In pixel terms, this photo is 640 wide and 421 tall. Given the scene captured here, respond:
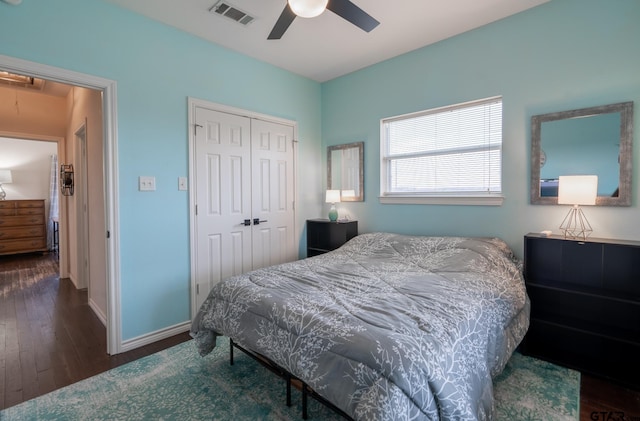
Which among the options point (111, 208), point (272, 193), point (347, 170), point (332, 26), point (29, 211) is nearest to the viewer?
point (111, 208)

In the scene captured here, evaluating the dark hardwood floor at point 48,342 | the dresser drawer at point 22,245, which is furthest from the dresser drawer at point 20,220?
the dark hardwood floor at point 48,342

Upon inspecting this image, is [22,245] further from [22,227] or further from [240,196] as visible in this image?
[240,196]

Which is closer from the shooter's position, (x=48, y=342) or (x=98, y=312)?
(x=48, y=342)

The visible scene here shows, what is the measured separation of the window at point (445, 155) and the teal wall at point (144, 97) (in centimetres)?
189

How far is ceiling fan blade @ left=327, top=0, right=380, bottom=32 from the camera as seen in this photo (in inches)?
80.4

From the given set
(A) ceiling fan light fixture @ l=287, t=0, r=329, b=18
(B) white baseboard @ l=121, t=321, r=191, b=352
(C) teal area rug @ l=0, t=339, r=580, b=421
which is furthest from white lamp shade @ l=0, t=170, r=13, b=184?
(A) ceiling fan light fixture @ l=287, t=0, r=329, b=18

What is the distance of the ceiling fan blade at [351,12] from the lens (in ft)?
6.70

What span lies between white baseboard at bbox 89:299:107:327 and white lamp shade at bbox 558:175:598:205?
13.4 feet

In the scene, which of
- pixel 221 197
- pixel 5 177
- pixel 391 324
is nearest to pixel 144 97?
pixel 221 197

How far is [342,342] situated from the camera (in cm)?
138

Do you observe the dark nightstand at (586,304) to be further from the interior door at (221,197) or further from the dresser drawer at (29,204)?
the dresser drawer at (29,204)

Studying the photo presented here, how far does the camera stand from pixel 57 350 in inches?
99.7

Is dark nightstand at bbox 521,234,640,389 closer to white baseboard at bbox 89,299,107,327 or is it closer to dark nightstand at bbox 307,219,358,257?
dark nightstand at bbox 307,219,358,257

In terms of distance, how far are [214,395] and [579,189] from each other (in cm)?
278
